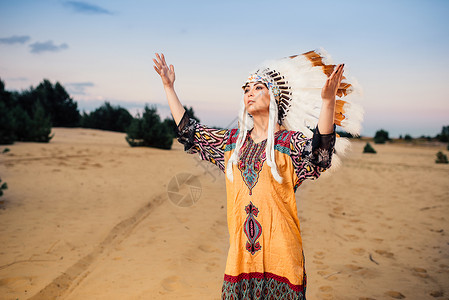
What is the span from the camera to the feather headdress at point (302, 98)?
214 centimetres

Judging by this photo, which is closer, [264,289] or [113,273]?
[264,289]

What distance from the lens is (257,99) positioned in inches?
86.9

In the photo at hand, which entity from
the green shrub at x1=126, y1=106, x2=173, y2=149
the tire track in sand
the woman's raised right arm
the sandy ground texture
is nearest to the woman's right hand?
the woman's raised right arm

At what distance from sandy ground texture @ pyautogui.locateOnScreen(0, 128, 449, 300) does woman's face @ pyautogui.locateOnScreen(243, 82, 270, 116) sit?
8.07 ft

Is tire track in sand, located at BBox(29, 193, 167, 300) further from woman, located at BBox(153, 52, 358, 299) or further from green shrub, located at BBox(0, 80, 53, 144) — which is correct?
green shrub, located at BBox(0, 80, 53, 144)

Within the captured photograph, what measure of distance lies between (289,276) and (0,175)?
31.4 feet

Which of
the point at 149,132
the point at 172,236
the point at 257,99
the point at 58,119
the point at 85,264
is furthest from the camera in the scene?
the point at 58,119

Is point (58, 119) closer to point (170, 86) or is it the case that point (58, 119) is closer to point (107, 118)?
point (107, 118)

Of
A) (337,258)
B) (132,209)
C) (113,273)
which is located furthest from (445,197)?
(113,273)

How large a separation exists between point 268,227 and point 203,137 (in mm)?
788

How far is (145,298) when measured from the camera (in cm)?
358

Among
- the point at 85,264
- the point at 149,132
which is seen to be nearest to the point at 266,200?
the point at 85,264

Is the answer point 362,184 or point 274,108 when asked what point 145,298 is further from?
point 362,184

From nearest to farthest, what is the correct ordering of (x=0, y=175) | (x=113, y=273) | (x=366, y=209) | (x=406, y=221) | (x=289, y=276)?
(x=289, y=276)
(x=113, y=273)
(x=406, y=221)
(x=366, y=209)
(x=0, y=175)
